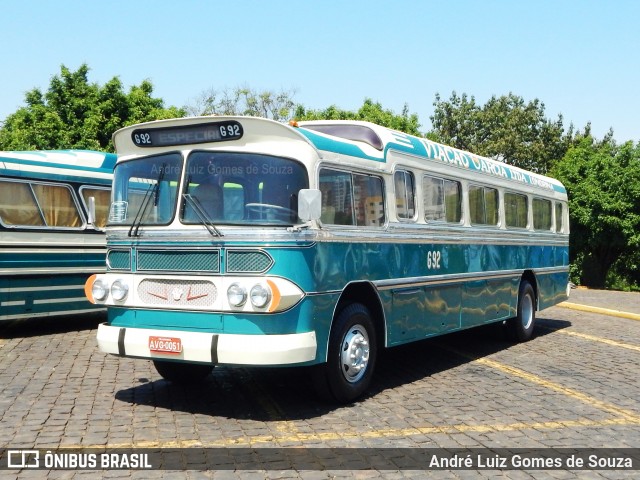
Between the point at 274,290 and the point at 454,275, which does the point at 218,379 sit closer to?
the point at 274,290

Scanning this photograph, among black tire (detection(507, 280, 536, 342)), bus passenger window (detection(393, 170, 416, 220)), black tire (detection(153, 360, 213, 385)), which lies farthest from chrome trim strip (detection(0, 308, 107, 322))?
black tire (detection(507, 280, 536, 342))

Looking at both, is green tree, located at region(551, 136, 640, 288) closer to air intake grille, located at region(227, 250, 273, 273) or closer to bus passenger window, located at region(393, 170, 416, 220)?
bus passenger window, located at region(393, 170, 416, 220)

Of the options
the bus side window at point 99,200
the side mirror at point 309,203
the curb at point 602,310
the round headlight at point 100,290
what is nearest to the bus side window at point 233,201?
the side mirror at point 309,203

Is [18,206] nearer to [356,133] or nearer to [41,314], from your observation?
[41,314]

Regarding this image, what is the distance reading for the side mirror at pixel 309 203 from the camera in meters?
6.48

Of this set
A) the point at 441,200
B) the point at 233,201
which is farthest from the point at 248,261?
the point at 441,200

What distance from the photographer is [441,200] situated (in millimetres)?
9555

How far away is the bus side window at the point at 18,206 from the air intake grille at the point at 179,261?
17.8ft

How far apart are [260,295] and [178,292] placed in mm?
887

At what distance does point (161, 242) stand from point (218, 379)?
2300 mm

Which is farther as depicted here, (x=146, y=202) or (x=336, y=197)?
(x=336, y=197)

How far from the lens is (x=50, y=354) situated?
10359 millimetres

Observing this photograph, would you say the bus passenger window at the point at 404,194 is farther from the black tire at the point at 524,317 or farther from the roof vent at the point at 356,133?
the black tire at the point at 524,317

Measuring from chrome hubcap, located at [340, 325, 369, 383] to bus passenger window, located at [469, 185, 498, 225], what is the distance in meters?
3.47
